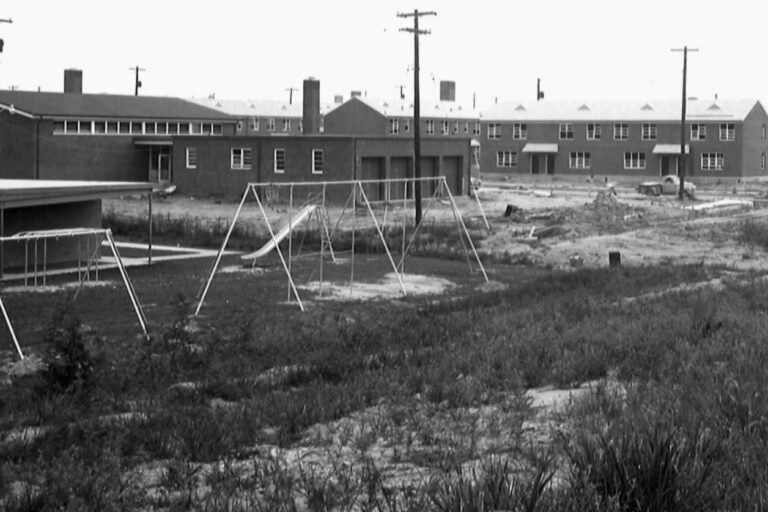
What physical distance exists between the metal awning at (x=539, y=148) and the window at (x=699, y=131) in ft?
43.7

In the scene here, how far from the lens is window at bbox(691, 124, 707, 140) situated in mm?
101312

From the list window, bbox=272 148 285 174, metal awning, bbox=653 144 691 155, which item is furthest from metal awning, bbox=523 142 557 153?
window, bbox=272 148 285 174

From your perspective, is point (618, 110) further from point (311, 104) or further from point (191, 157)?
point (191, 157)

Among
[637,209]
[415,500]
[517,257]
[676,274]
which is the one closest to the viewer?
[415,500]

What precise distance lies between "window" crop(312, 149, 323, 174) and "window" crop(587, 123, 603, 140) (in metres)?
43.7

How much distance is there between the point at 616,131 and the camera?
106 m

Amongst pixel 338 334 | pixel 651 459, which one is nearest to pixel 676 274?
pixel 338 334

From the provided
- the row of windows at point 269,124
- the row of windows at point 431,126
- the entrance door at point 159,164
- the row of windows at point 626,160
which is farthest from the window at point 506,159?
the entrance door at point 159,164

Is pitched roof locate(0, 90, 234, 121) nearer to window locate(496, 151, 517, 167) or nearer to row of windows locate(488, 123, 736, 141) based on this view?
row of windows locate(488, 123, 736, 141)

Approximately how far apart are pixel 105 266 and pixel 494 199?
42.9 meters

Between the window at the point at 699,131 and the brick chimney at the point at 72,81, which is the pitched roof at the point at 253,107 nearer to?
the brick chimney at the point at 72,81

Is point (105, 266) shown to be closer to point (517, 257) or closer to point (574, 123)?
point (517, 257)

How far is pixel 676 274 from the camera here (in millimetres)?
27797

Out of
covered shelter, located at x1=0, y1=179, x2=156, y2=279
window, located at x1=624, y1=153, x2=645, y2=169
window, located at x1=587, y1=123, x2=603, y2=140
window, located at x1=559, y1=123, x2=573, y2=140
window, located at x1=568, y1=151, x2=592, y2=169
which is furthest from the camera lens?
window, located at x1=559, y1=123, x2=573, y2=140
